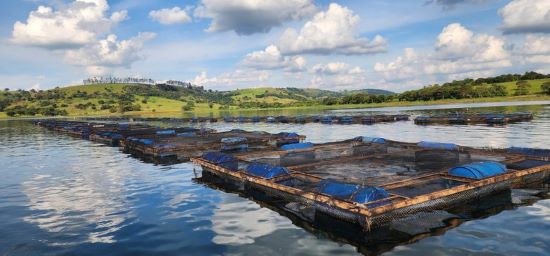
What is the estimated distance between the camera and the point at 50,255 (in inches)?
656

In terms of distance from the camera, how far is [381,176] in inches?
1007

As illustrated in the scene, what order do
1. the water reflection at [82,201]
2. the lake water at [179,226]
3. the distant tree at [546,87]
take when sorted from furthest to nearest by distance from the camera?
the distant tree at [546,87], the water reflection at [82,201], the lake water at [179,226]

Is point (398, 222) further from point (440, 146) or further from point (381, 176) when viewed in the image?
point (440, 146)

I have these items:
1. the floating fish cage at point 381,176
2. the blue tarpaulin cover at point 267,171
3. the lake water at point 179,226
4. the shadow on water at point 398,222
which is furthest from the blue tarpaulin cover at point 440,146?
the blue tarpaulin cover at point 267,171

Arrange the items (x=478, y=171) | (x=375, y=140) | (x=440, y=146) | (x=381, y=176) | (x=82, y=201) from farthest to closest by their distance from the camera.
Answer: (x=375, y=140), (x=440, y=146), (x=82, y=201), (x=381, y=176), (x=478, y=171)

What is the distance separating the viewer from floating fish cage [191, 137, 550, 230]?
18.5 meters

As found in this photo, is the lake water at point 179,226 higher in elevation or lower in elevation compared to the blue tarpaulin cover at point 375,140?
lower

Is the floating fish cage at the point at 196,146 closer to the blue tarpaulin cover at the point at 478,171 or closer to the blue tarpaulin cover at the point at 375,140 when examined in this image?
the blue tarpaulin cover at the point at 375,140

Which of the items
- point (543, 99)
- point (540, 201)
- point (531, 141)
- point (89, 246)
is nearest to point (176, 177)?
point (89, 246)

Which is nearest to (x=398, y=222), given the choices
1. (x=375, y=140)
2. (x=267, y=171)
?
(x=267, y=171)

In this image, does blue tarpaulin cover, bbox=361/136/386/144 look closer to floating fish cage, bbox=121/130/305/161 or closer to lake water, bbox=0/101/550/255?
floating fish cage, bbox=121/130/305/161

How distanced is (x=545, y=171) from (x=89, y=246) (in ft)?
93.6

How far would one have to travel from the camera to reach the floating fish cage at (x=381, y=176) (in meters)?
18.5

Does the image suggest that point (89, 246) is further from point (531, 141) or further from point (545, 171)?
point (531, 141)
